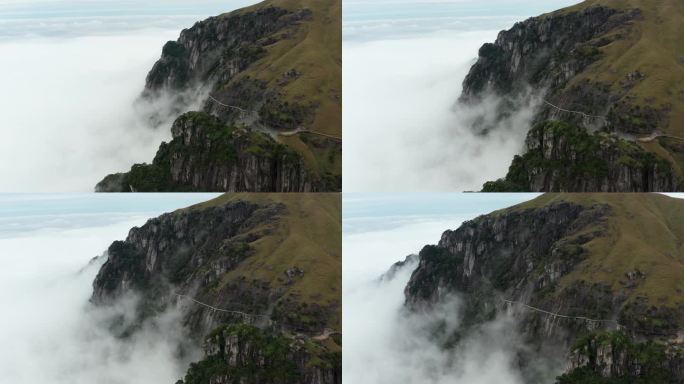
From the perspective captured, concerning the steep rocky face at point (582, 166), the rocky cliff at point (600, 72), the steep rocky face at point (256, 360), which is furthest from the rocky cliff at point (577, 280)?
the steep rocky face at point (256, 360)

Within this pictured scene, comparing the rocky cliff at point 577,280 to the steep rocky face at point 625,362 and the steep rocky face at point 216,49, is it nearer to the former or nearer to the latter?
the steep rocky face at point 625,362

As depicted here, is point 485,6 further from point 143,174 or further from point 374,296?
point 143,174

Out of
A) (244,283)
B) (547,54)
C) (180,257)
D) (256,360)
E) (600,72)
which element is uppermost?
(547,54)

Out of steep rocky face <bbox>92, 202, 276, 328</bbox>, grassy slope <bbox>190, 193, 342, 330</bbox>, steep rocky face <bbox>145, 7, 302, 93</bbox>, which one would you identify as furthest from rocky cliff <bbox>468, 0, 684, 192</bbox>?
steep rocky face <bbox>92, 202, 276, 328</bbox>

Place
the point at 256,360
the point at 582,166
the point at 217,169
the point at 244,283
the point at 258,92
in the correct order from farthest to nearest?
the point at 258,92 → the point at 244,283 → the point at 256,360 → the point at 217,169 → the point at 582,166

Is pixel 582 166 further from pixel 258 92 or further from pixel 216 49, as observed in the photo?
pixel 216 49

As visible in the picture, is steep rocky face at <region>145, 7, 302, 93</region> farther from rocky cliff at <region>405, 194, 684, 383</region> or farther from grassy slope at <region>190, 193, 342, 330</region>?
rocky cliff at <region>405, 194, 684, 383</region>

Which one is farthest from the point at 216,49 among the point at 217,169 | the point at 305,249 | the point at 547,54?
the point at 547,54
